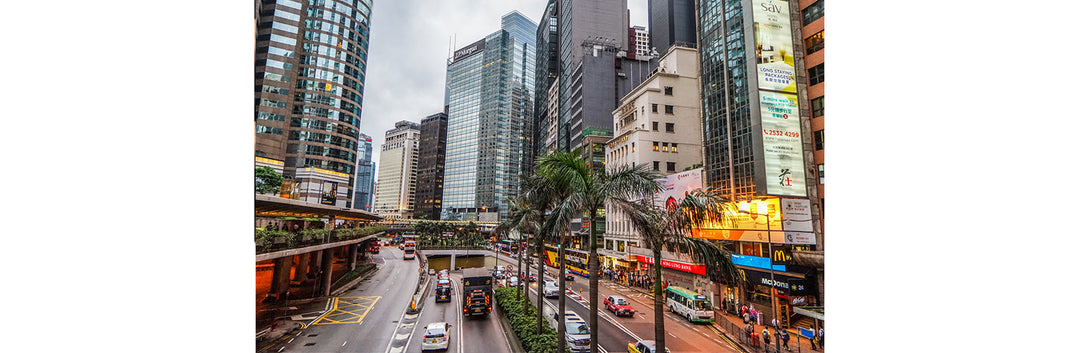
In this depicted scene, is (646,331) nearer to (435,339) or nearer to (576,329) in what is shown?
(576,329)

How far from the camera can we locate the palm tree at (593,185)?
9.18 meters

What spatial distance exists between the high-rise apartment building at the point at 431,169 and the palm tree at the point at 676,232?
6618 cm

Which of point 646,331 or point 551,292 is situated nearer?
point 646,331

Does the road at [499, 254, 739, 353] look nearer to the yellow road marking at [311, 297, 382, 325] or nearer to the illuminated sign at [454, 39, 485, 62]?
the yellow road marking at [311, 297, 382, 325]

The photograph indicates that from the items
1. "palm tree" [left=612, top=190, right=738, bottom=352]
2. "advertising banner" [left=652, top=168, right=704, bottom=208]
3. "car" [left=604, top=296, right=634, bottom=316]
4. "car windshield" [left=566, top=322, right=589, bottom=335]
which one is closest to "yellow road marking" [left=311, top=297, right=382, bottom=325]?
"car windshield" [left=566, top=322, right=589, bottom=335]

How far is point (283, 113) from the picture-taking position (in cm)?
3672

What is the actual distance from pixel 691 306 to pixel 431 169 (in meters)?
75.3

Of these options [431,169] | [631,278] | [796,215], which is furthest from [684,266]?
[431,169]

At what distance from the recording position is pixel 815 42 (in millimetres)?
22422

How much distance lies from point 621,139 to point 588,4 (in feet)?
120

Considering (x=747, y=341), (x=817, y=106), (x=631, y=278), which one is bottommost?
(x=747, y=341)

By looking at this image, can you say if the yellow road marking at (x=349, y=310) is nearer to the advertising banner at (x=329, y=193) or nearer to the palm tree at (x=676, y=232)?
the advertising banner at (x=329, y=193)

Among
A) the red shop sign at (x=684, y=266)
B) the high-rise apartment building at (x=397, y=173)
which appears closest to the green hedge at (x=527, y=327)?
the red shop sign at (x=684, y=266)

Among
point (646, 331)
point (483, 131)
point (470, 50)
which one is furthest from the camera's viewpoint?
point (470, 50)
